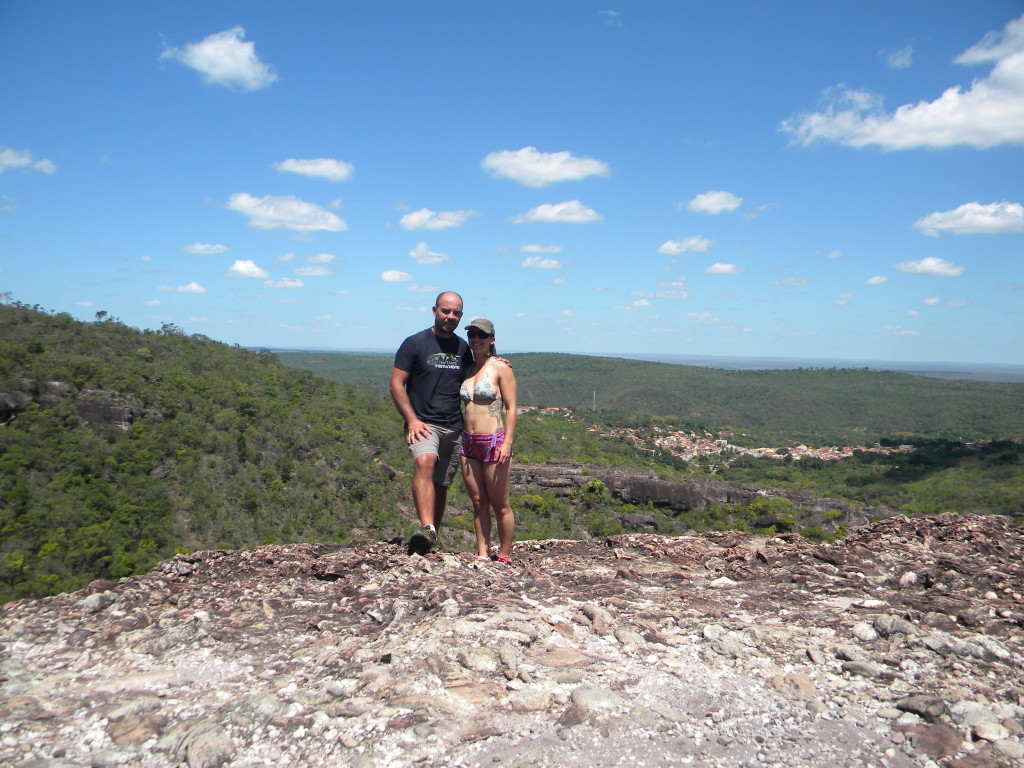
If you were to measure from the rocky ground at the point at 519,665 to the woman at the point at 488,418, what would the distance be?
631 millimetres

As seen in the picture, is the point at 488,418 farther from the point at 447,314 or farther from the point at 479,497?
the point at 447,314

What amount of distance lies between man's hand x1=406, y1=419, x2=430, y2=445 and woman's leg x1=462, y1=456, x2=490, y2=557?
14.7 inches

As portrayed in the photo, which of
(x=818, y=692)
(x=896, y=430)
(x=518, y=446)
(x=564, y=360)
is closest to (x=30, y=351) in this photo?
(x=518, y=446)

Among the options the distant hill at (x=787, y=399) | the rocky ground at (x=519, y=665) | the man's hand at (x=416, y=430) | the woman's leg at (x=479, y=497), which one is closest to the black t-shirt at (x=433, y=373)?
the man's hand at (x=416, y=430)

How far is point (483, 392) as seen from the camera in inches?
193

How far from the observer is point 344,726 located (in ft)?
8.55

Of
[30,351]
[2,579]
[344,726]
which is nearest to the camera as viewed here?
[344,726]

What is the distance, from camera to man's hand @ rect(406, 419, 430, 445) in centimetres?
500

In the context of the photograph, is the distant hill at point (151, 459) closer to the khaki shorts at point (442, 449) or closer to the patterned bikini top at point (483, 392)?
the khaki shorts at point (442, 449)

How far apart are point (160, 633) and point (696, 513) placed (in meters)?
28.2

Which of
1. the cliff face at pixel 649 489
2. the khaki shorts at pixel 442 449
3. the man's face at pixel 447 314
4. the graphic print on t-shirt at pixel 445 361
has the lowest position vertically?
the cliff face at pixel 649 489

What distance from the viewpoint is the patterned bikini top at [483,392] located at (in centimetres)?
489

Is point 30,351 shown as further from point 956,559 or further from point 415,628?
point 956,559

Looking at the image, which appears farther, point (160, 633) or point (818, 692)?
point (160, 633)
